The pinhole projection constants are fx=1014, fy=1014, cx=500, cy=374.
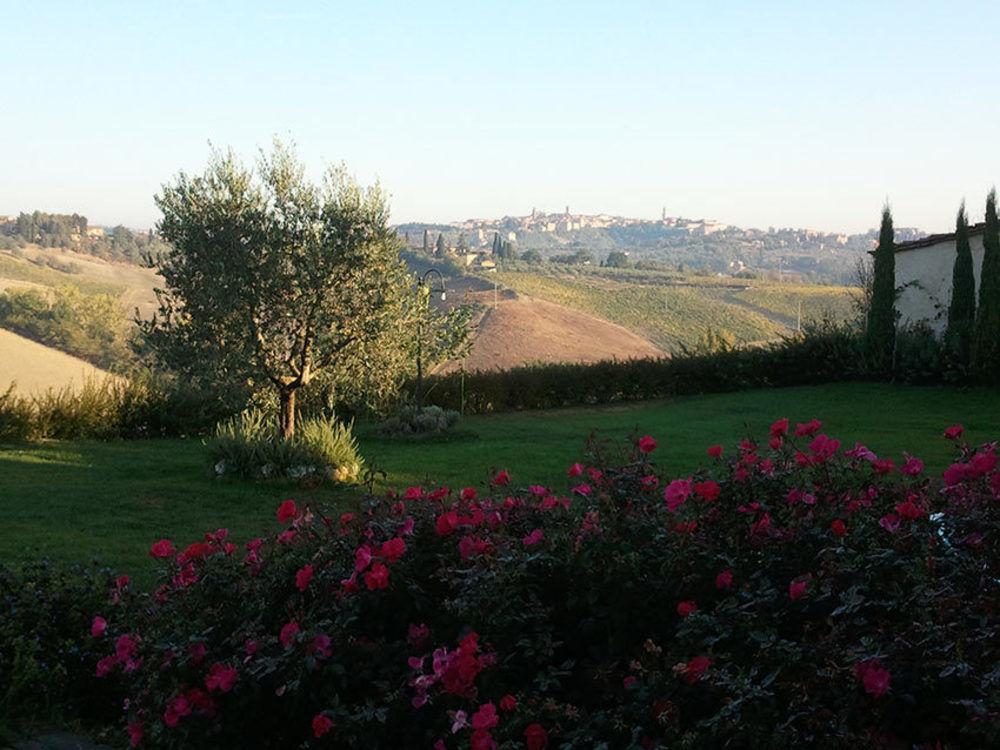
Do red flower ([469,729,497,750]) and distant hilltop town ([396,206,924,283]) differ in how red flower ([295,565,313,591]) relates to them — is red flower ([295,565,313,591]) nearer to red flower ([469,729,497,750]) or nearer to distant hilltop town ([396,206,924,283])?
red flower ([469,729,497,750])

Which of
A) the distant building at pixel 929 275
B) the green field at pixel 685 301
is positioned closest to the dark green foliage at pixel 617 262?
the green field at pixel 685 301

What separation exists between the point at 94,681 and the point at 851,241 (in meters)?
154

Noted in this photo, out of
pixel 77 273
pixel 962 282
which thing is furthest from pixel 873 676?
pixel 77 273

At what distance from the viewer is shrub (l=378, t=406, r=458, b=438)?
16.8 m

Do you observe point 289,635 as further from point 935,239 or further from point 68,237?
point 68,237

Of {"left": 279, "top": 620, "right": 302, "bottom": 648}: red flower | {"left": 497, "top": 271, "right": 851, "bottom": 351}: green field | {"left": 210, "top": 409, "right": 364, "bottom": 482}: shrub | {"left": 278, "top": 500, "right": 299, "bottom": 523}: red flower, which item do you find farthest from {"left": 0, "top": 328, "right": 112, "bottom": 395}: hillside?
{"left": 497, "top": 271, "right": 851, "bottom": 351}: green field

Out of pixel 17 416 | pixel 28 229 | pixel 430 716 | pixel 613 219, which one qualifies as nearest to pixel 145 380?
pixel 17 416

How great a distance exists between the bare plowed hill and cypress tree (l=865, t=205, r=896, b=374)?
919 inches

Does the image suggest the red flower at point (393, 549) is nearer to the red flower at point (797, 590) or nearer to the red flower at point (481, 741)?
the red flower at point (481, 741)

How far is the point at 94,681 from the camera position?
173 inches

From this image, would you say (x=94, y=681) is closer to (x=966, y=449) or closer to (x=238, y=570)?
(x=238, y=570)

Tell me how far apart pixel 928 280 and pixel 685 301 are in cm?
4692

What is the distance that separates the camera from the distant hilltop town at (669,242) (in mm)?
112750

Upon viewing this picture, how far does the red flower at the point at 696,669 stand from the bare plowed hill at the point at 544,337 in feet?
146
